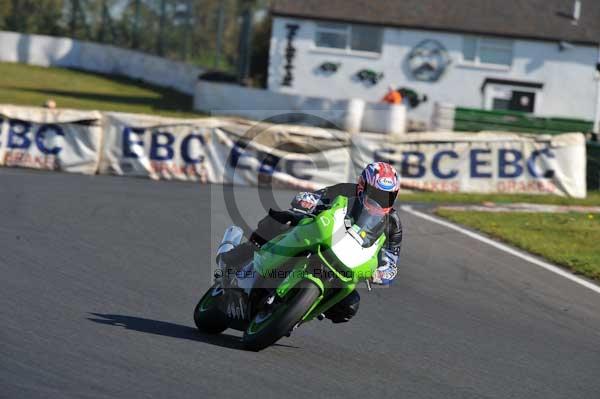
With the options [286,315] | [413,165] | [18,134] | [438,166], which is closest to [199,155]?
[18,134]

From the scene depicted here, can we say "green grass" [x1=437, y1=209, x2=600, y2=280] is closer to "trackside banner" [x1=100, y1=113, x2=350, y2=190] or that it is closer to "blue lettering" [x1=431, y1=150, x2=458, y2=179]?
"blue lettering" [x1=431, y1=150, x2=458, y2=179]

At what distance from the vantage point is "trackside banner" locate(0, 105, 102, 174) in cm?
1847

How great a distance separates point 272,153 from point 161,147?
199cm

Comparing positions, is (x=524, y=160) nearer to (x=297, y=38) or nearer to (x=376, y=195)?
(x=376, y=195)

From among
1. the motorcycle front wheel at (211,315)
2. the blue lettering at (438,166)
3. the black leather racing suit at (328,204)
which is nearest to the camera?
the black leather racing suit at (328,204)

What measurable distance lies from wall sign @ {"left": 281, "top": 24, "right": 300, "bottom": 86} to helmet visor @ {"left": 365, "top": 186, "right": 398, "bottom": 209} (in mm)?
32584

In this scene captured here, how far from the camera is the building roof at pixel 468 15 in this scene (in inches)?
1523

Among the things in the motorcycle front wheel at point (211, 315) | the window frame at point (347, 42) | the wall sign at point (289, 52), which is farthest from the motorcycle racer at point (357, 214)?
the window frame at point (347, 42)

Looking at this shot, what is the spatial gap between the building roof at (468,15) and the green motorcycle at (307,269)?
1279 inches

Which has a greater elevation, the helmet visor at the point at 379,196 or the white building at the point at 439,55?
the white building at the point at 439,55

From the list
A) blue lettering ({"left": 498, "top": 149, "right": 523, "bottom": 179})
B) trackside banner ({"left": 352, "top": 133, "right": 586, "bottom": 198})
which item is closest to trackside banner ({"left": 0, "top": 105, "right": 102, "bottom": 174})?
trackside banner ({"left": 352, "top": 133, "right": 586, "bottom": 198})

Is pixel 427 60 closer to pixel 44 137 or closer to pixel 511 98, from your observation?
pixel 511 98

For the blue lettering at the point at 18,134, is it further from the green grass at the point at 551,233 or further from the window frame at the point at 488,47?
the window frame at the point at 488,47

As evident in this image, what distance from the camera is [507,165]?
19484mm
